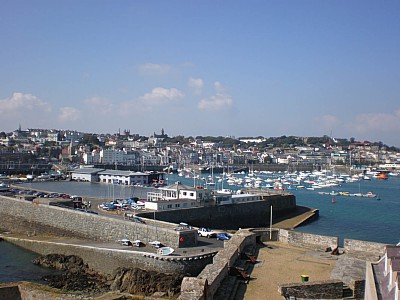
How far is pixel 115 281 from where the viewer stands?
16.5 metres

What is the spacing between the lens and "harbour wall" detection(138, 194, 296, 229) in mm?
25828

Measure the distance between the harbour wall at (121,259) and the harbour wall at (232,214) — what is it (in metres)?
4.70

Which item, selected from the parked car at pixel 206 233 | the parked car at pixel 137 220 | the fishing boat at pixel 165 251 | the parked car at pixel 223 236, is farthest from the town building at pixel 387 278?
the parked car at pixel 137 220

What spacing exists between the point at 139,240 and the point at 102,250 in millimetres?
1581

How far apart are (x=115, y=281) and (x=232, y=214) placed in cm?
1441

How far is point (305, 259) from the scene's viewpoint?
1462cm

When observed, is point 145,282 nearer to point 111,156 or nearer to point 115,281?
point 115,281

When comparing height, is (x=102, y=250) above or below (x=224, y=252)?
below

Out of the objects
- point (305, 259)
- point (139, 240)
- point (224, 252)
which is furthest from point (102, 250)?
point (305, 259)

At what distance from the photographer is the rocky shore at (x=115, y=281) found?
1530cm

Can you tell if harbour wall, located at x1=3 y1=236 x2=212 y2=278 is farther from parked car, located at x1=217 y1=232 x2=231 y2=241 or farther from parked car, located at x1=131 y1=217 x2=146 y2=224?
parked car, located at x1=217 y1=232 x2=231 y2=241

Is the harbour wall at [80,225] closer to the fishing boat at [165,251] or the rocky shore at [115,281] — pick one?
the fishing boat at [165,251]

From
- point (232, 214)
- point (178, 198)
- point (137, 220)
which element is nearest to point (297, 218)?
point (232, 214)

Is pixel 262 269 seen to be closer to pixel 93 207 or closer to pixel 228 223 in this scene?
pixel 228 223
